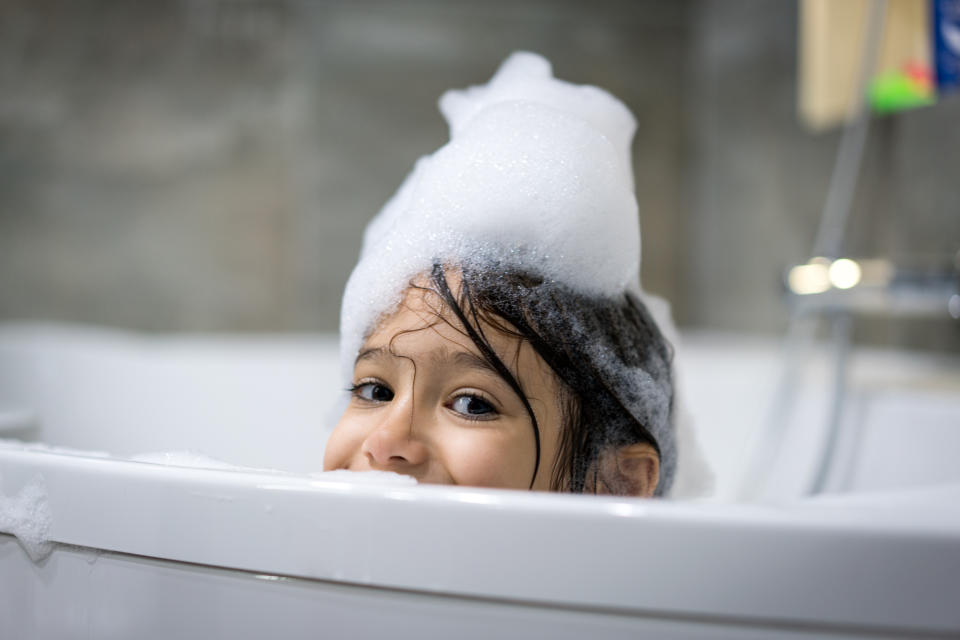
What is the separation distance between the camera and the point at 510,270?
58 centimetres

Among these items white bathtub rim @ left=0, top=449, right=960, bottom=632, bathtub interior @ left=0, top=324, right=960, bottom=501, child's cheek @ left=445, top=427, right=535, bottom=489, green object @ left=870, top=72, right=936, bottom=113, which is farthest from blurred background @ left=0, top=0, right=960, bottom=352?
white bathtub rim @ left=0, top=449, right=960, bottom=632

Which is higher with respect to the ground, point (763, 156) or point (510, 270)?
point (763, 156)

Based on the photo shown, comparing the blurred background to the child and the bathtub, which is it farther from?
the bathtub

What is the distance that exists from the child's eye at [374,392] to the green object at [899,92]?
2.85 ft

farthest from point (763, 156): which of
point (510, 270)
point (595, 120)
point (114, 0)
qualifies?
point (114, 0)

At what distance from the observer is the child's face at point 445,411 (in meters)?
0.54

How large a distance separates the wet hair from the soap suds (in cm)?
27

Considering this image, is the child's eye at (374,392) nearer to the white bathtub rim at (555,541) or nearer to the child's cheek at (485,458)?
the child's cheek at (485,458)

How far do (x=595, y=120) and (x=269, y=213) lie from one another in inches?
62.2

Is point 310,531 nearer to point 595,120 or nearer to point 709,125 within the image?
point 595,120

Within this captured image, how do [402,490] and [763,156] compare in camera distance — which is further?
[763,156]

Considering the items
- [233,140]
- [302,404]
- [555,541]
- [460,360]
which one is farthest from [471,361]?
[233,140]

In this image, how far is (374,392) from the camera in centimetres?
59

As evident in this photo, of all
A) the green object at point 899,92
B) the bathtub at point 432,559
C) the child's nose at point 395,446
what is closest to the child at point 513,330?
the child's nose at point 395,446
